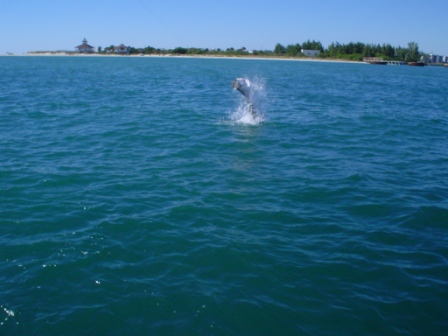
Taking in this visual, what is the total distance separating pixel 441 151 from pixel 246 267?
1745 centimetres

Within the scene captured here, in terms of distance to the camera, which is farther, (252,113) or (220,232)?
(252,113)

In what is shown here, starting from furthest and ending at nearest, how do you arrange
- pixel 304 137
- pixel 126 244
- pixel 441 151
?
pixel 304 137 → pixel 441 151 → pixel 126 244

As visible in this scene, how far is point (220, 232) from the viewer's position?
1309cm

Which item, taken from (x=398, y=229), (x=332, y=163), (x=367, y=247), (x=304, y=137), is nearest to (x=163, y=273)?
(x=367, y=247)

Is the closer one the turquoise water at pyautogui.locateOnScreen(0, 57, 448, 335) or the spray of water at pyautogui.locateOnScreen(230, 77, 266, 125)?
the turquoise water at pyautogui.locateOnScreen(0, 57, 448, 335)

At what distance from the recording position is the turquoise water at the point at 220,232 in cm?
948

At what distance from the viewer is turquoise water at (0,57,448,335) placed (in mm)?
9484

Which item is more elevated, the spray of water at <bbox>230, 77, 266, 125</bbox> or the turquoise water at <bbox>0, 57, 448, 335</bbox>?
the spray of water at <bbox>230, 77, 266, 125</bbox>

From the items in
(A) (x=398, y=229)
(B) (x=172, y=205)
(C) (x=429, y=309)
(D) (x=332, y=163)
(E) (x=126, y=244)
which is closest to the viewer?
(C) (x=429, y=309)

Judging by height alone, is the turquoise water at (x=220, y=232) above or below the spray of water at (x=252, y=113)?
below

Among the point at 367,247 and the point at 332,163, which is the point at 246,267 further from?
the point at 332,163

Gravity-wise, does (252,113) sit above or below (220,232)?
above

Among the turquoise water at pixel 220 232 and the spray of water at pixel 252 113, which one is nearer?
the turquoise water at pixel 220 232

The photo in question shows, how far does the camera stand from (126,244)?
40.1 ft
